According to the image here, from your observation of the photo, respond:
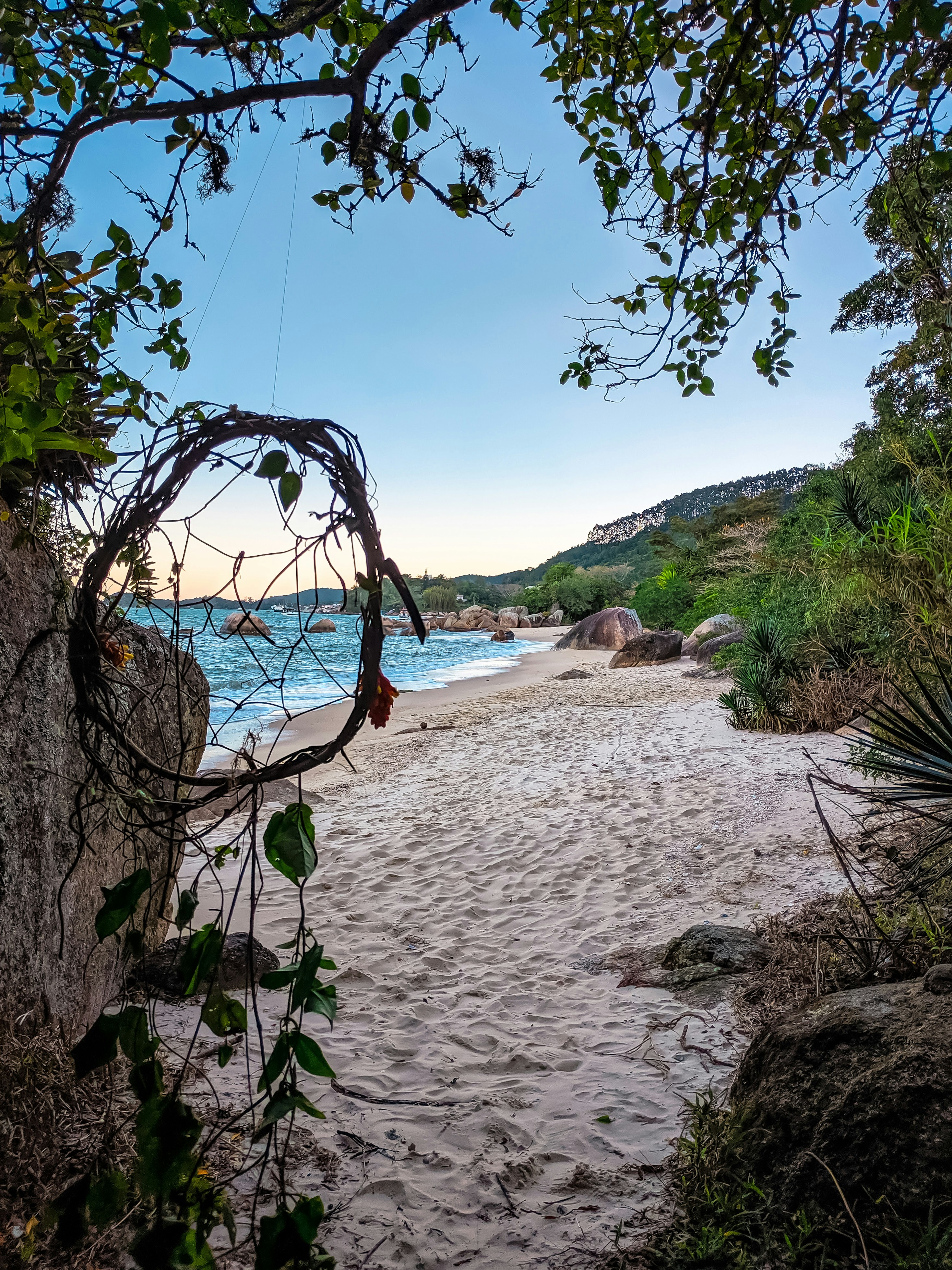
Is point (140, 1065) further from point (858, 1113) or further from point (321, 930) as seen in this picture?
point (321, 930)

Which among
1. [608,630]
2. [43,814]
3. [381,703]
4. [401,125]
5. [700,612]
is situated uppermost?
[401,125]

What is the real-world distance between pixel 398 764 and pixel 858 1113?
7409mm

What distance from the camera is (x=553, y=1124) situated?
240 cm

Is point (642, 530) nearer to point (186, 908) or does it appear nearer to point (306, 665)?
point (306, 665)

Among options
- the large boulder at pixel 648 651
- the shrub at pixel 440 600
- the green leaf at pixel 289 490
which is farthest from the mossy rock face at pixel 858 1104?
the shrub at pixel 440 600

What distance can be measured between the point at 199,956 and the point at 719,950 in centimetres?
303

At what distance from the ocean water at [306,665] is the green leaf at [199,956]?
343mm

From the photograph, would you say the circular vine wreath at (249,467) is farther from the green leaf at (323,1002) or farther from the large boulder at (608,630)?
the large boulder at (608,630)

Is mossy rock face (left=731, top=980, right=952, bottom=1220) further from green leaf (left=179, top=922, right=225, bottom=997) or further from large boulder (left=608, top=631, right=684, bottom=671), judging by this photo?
large boulder (left=608, top=631, right=684, bottom=671)

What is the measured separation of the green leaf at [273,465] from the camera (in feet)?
3.39

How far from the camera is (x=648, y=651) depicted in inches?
720

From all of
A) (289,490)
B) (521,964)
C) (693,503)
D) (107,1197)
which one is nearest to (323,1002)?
(107,1197)

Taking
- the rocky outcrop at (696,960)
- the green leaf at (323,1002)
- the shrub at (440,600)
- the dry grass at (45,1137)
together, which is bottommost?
the rocky outcrop at (696,960)

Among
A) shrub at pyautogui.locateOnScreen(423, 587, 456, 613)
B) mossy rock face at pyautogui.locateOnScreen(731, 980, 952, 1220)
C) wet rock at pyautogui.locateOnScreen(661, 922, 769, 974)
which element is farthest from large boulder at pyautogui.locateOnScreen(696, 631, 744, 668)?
shrub at pyautogui.locateOnScreen(423, 587, 456, 613)
